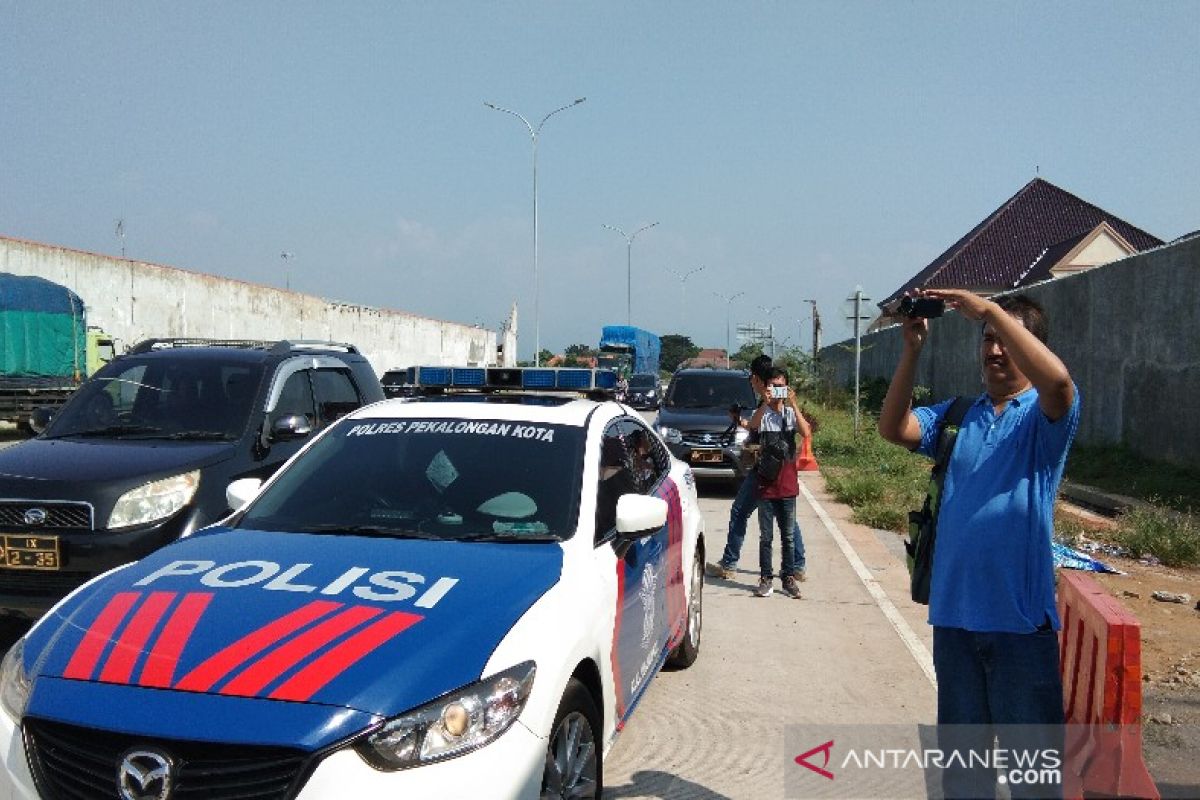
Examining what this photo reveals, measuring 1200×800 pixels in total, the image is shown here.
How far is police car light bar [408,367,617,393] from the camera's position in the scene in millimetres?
5703

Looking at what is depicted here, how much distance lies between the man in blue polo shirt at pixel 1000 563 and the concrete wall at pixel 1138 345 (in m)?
12.1

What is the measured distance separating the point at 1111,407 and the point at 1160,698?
11.8m

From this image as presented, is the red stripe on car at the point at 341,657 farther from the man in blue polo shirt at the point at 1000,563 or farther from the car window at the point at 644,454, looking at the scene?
A: the car window at the point at 644,454

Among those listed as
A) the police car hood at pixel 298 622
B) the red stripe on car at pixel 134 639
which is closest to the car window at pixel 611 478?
the police car hood at pixel 298 622

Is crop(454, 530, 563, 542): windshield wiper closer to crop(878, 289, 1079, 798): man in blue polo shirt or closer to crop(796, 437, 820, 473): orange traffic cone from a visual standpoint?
crop(878, 289, 1079, 798): man in blue polo shirt

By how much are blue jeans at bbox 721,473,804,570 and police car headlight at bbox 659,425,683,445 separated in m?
5.78

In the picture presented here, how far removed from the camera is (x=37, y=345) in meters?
21.6

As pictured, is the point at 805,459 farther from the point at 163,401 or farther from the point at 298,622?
the point at 298,622

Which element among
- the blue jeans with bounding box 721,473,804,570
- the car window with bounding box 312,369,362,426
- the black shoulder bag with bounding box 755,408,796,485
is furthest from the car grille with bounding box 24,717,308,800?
the blue jeans with bounding box 721,473,804,570

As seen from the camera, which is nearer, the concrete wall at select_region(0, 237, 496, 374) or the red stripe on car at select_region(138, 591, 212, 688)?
the red stripe on car at select_region(138, 591, 212, 688)

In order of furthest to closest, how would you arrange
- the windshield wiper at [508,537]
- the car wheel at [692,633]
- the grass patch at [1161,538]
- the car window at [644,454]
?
1. the grass patch at [1161,538]
2. the car wheel at [692,633]
3. the car window at [644,454]
4. the windshield wiper at [508,537]

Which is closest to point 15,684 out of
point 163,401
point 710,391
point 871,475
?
point 163,401

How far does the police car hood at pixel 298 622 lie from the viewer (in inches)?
112

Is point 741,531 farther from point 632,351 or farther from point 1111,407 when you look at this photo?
point 632,351
